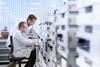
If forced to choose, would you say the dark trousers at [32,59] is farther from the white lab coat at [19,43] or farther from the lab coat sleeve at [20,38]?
the lab coat sleeve at [20,38]

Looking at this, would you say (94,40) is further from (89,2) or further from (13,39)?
(13,39)

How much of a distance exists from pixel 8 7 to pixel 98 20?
5060 millimetres

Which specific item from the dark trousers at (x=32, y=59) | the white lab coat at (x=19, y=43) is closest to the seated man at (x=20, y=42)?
the white lab coat at (x=19, y=43)

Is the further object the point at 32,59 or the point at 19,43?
the point at 32,59

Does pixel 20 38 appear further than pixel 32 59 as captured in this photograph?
No

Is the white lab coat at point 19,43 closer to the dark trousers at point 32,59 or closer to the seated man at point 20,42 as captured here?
the seated man at point 20,42

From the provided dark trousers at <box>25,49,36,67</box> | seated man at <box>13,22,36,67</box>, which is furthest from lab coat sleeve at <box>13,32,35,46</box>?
dark trousers at <box>25,49,36,67</box>

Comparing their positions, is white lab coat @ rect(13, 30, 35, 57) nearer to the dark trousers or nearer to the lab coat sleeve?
the lab coat sleeve

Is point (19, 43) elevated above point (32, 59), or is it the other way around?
point (19, 43)

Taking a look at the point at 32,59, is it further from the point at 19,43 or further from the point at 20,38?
the point at 20,38

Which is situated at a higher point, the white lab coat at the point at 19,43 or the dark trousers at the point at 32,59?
the white lab coat at the point at 19,43

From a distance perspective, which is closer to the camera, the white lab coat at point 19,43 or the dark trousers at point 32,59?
the white lab coat at point 19,43

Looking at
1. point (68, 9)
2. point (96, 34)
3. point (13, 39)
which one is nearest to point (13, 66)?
point (13, 39)

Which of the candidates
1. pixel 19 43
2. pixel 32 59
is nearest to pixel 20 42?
pixel 19 43
